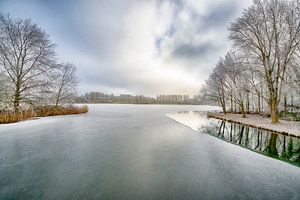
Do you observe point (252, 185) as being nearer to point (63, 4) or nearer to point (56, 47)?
point (63, 4)

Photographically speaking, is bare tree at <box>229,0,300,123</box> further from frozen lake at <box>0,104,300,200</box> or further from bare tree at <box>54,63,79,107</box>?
bare tree at <box>54,63,79,107</box>

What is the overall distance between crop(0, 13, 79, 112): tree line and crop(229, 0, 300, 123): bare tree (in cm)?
1645

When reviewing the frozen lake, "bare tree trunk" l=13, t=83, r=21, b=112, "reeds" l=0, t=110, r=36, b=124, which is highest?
"bare tree trunk" l=13, t=83, r=21, b=112

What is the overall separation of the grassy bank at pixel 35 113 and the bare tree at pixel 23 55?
3.04ft

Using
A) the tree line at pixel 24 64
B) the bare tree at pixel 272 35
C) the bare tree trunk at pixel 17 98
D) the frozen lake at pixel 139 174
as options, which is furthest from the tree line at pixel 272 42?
the bare tree trunk at pixel 17 98

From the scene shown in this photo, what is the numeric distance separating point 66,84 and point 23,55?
8.68m

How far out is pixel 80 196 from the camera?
7.34 feet

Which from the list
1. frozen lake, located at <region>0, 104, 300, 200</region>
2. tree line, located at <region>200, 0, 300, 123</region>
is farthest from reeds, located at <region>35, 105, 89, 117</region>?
tree line, located at <region>200, 0, 300, 123</region>

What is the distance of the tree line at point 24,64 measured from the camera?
10.3m

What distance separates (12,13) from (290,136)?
19623 mm

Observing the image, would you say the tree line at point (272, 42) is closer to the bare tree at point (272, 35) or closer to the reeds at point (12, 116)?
the bare tree at point (272, 35)

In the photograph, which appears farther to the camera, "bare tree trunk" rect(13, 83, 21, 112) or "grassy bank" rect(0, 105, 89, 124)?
"bare tree trunk" rect(13, 83, 21, 112)

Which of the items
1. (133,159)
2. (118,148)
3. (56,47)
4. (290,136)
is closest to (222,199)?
(133,159)

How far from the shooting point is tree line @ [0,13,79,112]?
10.3 metres
